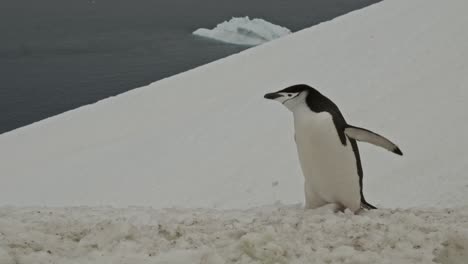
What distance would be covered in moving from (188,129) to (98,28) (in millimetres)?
38260

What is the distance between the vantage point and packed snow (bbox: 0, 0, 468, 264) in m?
2.61

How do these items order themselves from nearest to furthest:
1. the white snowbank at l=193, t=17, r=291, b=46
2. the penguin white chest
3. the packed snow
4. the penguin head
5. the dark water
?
the packed snow < the penguin white chest < the penguin head < the dark water < the white snowbank at l=193, t=17, r=291, b=46

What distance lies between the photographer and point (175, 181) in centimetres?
889

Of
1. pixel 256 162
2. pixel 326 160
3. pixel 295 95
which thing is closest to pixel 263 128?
pixel 256 162

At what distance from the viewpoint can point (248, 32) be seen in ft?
116

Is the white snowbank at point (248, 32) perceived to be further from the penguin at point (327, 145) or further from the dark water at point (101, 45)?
the penguin at point (327, 145)

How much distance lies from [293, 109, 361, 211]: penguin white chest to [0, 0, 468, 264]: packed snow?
27cm

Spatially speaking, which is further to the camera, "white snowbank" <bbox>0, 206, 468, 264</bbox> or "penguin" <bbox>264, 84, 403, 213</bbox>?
"penguin" <bbox>264, 84, 403, 213</bbox>

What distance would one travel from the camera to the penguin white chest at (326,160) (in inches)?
152

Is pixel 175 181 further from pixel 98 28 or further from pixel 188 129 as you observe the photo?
pixel 98 28

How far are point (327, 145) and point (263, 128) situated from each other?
6.59 metres

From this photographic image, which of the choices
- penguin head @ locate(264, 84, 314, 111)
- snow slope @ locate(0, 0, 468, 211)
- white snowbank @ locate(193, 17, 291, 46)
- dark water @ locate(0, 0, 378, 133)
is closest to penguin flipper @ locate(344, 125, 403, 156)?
penguin head @ locate(264, 84, 314, 111)

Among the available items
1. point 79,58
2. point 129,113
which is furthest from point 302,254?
point 79,58

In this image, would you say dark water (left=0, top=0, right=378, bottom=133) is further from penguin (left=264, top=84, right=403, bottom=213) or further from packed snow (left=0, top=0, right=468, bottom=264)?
penguin (left=264, top=84, right=403, bottom=213)
